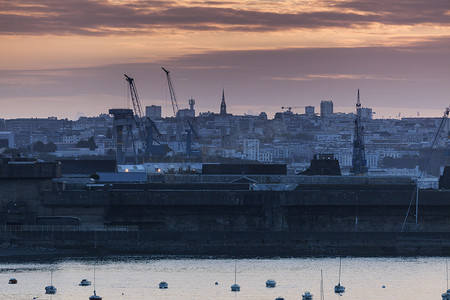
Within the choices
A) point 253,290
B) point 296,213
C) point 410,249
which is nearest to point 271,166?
point 296,213

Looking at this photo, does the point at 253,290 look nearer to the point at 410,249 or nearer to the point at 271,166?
the point at 410,249

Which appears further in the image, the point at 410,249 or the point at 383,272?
the point at 410,249

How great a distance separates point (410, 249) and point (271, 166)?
2887cm

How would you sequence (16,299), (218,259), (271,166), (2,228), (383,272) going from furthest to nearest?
(271,166) < (2,228) < (218,259) < (383,272) < (16,299)

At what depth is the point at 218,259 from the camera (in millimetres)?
83625

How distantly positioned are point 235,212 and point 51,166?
37.0 ft

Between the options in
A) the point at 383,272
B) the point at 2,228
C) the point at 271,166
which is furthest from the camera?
the point at 271,166

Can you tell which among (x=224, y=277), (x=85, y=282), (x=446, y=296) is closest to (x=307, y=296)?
(x=446, y=296)

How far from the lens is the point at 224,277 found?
75375 millimetres

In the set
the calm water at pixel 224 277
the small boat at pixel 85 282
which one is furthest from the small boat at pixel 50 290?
the small boat at pixel 85 282

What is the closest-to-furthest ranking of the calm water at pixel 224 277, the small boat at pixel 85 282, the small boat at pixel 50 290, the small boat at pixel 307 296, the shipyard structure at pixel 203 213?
the small boat at pixel 307 296, the calm water at pixel 224 277, the small boat at pixel 50 290, the small boat at pixel 85 282, the shipyard structure at pixel 203 213

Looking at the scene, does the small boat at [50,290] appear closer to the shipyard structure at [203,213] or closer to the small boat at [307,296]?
the small boat at [307,296]

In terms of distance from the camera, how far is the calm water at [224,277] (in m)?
69.9

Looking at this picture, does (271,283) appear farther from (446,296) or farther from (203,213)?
(203,213)
